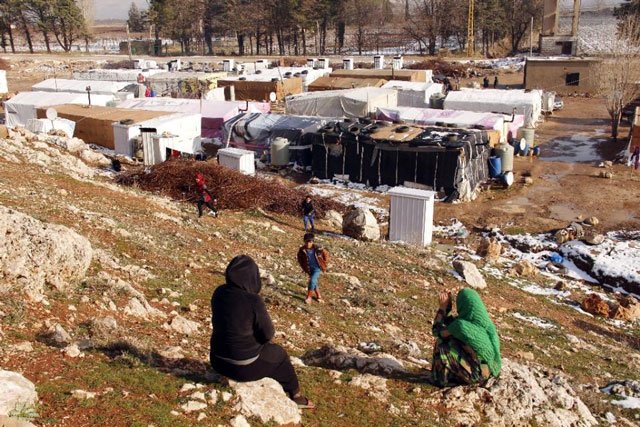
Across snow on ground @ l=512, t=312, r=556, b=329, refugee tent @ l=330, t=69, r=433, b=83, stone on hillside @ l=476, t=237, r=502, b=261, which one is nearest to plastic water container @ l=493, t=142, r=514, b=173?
stone on hillside @ l=476, t=237, r=502, b=261

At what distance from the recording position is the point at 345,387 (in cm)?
544

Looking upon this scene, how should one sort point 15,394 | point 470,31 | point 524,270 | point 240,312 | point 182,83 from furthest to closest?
point 470,31, point 182,83, point 524,270, point 240,312, point 15,394

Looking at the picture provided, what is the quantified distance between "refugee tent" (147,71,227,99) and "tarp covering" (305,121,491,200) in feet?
61.3

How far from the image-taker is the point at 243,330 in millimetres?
4586

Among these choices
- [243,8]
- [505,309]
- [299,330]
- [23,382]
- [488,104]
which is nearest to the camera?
[23,382]

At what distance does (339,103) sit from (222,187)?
14892 millimetres

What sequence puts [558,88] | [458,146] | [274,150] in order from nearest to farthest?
[458,146] < [274,150] < [558,88]

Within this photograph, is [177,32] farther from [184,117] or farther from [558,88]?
[184,117]

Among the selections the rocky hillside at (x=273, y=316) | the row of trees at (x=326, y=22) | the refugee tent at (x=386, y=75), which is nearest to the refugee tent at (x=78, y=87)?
the refugee tent at (x=386, y=75)

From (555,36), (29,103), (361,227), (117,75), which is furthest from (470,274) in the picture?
(555,36)

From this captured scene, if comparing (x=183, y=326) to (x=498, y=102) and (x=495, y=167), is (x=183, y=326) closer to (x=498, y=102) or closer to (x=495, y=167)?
(x=495, y=167)

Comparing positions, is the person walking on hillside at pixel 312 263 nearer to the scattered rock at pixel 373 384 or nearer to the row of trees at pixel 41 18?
the scattered rock at pixel 373 384

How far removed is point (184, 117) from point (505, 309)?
1653 centimetres

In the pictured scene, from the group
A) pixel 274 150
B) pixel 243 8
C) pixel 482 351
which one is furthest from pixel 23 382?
pixel 243 8
